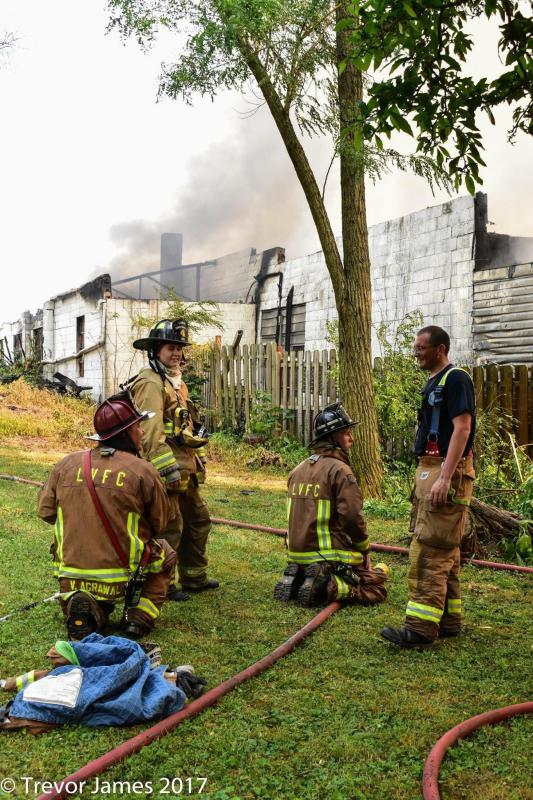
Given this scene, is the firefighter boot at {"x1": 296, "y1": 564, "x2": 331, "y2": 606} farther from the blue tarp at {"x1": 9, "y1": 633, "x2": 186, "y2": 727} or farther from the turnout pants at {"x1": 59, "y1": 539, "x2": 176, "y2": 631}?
the blue tarp at {"x1": 9, "y1": 633, "x2": 186, "y2": 727}

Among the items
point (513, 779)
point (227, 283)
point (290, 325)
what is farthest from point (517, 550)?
point (227, 283)

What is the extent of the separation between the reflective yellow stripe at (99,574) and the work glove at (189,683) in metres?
0.72

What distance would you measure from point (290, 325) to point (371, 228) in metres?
3.74

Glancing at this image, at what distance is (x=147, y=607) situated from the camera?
4133 millimetres

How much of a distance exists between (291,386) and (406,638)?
9.11 meters

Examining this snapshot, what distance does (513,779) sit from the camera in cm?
269

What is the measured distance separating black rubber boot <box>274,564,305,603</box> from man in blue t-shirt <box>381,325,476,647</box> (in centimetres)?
97

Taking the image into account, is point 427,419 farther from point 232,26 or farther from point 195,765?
point 232,26

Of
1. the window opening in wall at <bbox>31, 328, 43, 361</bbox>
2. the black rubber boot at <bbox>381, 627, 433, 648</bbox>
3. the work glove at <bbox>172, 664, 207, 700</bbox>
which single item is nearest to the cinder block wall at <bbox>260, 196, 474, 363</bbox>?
the black rubber boot at <bbox>381, 627, 433, 648</bbox>

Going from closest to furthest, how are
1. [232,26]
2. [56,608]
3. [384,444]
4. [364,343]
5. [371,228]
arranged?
[56,608]
[232,26]
[364,343]
[384,444]
[371,228]

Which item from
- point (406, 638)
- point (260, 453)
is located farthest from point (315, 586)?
point (260, 453)

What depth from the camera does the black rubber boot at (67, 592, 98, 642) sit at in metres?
3.90

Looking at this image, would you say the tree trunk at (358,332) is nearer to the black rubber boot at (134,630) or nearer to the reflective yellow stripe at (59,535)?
the black rubber boot at (134,630)

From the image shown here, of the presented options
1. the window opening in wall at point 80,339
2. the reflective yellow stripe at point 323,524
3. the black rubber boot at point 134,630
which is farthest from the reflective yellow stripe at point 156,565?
the window opening in wall at point 80,339
